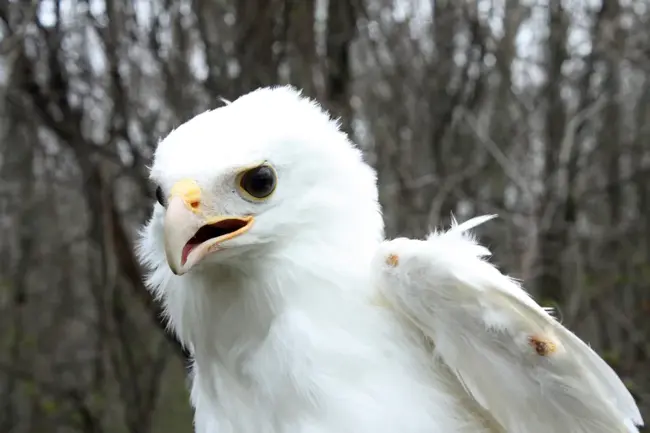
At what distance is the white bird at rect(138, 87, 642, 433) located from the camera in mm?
1207

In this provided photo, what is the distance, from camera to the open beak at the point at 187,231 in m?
1.16

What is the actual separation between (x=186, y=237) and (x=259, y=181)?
0.18 meters

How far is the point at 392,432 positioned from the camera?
129 cm

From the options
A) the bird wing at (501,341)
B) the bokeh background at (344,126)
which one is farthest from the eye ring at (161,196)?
the bokeh background at (344,126)

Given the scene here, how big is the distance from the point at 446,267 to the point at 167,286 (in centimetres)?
60

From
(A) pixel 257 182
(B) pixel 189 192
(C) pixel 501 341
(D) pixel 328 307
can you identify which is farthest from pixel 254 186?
(C) pixel 501 341

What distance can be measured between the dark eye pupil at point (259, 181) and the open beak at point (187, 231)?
70 millimetres

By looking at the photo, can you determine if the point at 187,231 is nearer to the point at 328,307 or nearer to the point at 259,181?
the point at 259,181

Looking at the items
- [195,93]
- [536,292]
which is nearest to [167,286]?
[195,93]

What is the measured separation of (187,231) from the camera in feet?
3.86

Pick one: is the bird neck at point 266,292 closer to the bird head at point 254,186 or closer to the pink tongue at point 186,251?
the bird head at point 254,186

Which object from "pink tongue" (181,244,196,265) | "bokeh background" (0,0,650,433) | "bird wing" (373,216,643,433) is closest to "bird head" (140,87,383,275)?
"pink tongue" (181,244,196,265)

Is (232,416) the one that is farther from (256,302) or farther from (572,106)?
(572,106)

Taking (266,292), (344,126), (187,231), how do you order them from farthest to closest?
(344,126) < (266,292) < (187,231)
